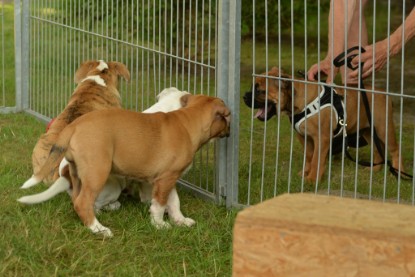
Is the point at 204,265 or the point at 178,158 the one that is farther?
the point at 178,158

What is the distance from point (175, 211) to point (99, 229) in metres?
0.63

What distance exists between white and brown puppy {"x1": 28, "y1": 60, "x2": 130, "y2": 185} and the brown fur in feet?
2.99

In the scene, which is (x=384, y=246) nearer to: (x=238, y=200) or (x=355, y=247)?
(x=355, y=247)

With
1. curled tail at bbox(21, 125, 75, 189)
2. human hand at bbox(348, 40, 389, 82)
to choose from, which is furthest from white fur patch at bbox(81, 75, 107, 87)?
human hand at bbox(348, 40, 389, 82)

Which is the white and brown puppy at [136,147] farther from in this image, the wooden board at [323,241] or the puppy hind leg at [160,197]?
the wooden board at [323,241]

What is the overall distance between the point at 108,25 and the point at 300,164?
2.28m

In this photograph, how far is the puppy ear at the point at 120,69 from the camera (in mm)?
7512

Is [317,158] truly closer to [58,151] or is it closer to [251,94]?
[251,94]

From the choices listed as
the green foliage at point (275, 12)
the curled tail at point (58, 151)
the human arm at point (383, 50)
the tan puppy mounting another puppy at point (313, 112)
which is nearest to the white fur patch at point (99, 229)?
the curled tail at point (58, 151)

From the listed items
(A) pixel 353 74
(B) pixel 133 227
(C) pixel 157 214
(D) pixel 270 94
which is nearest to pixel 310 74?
(D) pixel 270 94

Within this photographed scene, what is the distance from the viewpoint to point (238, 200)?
265 inches

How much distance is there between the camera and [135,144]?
599 centimetres

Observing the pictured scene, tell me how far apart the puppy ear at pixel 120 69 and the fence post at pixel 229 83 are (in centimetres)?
120

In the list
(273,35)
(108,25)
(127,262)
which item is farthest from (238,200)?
(273,35)
